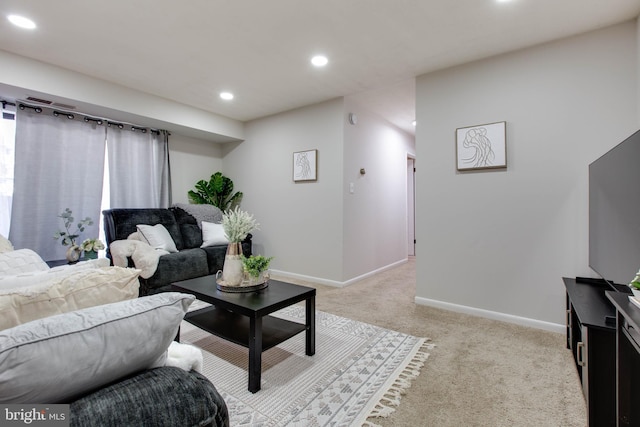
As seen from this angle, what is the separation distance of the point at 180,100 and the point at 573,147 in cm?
424

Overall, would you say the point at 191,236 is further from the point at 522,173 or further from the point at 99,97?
the point at 522,173

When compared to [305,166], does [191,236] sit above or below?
below

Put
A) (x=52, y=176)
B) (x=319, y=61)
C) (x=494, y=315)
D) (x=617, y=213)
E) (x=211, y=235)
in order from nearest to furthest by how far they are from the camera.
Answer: (x=617, y=213) → (x=494, y=315) → (x=319, y=61) → (x=52, y=176) → (x=211, y=235)

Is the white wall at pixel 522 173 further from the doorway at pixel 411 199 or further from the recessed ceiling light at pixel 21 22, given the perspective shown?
the recessed ceiling light at pixel 21 22

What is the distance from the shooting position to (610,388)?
1.37 m

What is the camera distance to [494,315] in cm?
278

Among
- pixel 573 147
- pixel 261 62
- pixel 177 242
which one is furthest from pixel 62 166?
pixel 573 147

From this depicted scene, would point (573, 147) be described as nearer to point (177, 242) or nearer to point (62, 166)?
point (177, 242)

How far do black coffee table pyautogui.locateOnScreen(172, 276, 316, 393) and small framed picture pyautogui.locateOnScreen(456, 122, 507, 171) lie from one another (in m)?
1.93

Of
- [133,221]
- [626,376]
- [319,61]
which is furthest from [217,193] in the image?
[626,376]

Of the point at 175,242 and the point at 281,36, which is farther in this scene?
the point at 175,242

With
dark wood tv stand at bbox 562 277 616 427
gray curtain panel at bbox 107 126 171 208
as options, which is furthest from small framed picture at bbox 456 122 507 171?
gray curtain panel at bbox 107 126 171 208

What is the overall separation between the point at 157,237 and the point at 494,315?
11.9 ft

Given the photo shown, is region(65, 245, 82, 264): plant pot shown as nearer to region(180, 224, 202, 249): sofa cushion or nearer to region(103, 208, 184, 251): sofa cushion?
region(103, 208, 184, 251): sofa cushion
